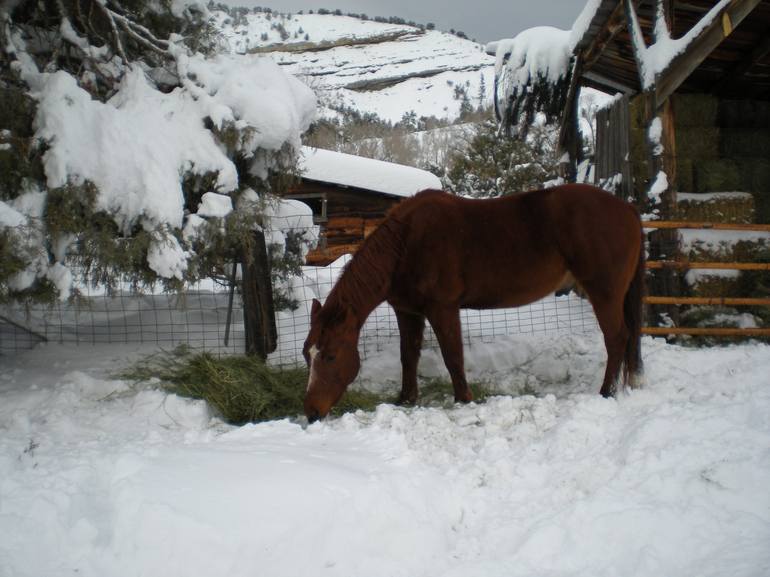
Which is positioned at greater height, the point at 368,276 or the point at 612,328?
the point at 368,276

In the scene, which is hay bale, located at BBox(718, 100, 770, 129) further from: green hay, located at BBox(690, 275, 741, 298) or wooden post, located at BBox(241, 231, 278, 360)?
wooden post, located at BBox(241, 231, 278, 360)

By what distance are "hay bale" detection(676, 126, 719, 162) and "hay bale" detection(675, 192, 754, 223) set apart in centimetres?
59

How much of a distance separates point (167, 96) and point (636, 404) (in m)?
3.81

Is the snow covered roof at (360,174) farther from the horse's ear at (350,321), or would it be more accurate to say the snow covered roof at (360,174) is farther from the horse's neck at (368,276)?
the horse's ear at (350,321)

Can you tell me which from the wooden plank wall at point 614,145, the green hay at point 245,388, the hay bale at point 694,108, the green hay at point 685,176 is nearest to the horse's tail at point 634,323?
the green hay at point 245,388

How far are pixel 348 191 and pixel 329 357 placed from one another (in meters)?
10.3

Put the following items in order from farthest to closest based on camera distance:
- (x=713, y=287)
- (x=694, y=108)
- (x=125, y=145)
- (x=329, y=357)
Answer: (x=694, y=108) < (x=713, y=287) < (x=329, y=357) < (x=125, y=145)

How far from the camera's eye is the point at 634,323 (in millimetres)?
4125

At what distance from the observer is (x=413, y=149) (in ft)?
118

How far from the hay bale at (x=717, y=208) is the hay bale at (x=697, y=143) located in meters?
0.59

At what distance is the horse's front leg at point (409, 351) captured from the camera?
412cm

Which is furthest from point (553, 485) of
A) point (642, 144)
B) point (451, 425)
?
point (642, 144)

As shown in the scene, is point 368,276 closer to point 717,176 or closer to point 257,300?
point 257,300

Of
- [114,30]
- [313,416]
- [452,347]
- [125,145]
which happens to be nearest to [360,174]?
[114,30]
